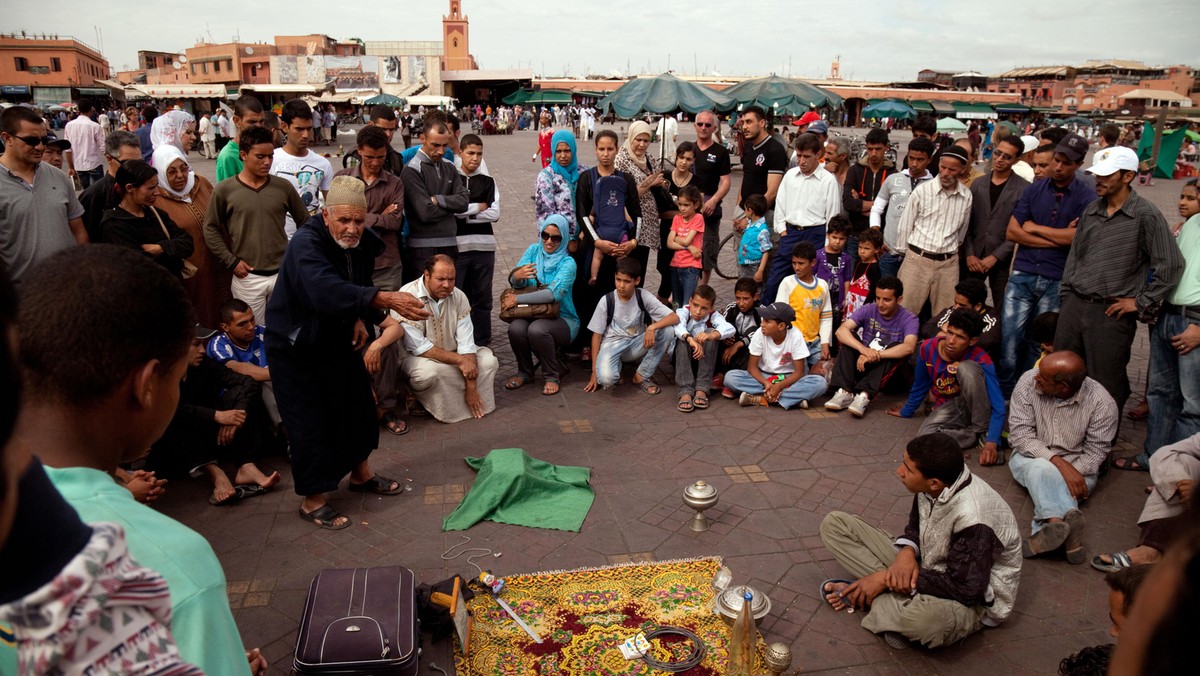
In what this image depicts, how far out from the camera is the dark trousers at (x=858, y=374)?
20.9 feet

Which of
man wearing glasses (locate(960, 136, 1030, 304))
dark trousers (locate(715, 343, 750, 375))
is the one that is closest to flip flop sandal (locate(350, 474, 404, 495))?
dark trousers (locate(715, 343, 750, 375))

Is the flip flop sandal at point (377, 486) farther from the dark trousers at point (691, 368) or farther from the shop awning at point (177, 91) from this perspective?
the shop awning at point (177, 91)

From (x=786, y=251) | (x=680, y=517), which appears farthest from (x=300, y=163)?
(x=786, y=251)

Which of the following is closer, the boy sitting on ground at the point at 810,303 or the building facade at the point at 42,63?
the boy sitting on ground at the point at 810,303

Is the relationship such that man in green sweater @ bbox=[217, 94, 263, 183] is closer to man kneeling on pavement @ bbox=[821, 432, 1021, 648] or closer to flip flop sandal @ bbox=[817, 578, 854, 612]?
flip flop sandal @ bbox=[817, 578, 854, 612]

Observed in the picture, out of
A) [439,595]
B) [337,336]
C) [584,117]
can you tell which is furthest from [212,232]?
[584,117]

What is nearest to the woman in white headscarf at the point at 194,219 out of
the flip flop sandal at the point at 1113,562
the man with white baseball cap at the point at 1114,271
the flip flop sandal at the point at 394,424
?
the flip flop sandal at the point at 394,424

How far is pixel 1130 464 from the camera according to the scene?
5316 millimetres

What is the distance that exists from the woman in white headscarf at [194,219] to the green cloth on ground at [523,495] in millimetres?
2539

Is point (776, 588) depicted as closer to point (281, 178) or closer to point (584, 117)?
point (281, 178)

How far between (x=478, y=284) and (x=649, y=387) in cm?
188

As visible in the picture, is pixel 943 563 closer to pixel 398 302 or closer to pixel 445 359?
pixel 398 302

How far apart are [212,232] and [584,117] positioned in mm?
29792

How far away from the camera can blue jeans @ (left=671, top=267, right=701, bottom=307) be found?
7492mm
